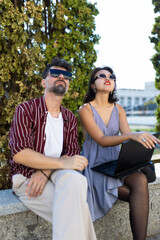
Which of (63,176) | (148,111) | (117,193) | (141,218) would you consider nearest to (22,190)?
(63,176)

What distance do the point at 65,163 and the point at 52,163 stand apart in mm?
108

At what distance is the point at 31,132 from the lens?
2.38 m

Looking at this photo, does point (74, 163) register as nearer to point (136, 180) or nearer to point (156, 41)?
point (136, 180)

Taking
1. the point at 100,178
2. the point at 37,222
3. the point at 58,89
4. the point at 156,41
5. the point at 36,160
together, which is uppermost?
the point at 156,41

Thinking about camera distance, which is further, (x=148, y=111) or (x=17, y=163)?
(x=148, y=111)

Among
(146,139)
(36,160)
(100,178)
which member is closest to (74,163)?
(36,160)

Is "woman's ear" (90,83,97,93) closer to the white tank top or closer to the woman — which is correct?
the woman

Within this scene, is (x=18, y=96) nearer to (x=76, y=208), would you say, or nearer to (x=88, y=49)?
(x=88, y=49)

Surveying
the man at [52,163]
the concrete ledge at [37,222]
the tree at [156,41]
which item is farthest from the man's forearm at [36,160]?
the tree at [156,41]

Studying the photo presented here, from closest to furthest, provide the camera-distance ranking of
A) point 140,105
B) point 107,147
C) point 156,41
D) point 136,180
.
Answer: point 136,180 → point 107,147 → point 156,41 → point 140,105

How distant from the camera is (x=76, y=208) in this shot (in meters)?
1.91

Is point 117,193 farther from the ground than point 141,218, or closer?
farther from the ground

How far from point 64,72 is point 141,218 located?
1576 millimetres

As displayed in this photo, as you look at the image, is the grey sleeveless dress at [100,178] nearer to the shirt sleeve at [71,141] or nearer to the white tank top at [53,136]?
the shirt sleeve at [71,141]
